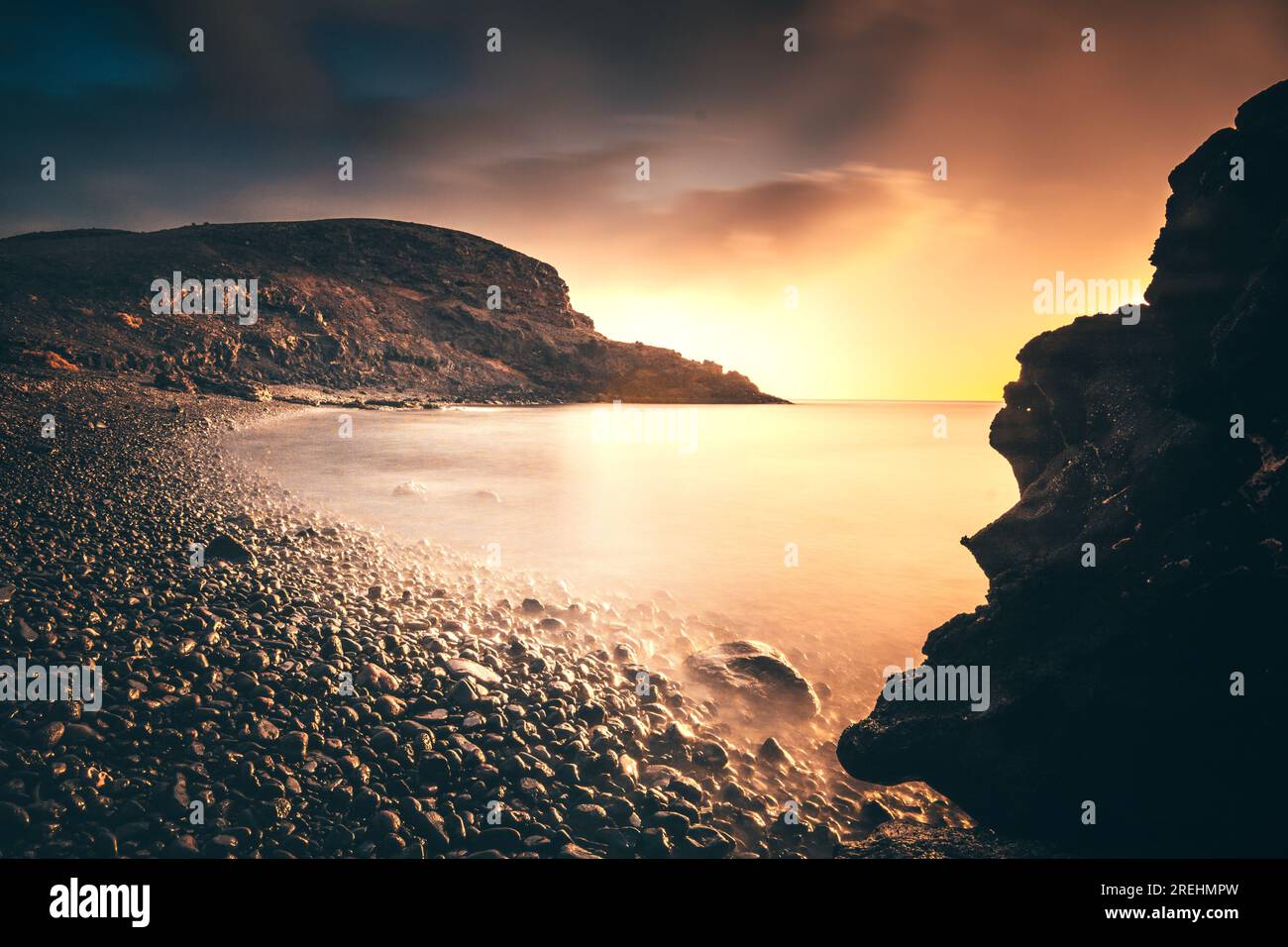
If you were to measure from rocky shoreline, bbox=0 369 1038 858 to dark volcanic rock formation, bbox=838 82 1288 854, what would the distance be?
2.89 feet

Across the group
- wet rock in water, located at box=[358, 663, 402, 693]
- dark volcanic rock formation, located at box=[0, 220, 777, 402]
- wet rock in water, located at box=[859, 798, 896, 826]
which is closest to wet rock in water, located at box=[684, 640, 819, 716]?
wet rock in water, located at box=[859, 798, 896, 826]

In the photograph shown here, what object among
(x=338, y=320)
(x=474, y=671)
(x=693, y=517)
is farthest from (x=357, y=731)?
(x=338, y=320)

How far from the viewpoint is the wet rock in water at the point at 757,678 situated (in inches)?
340

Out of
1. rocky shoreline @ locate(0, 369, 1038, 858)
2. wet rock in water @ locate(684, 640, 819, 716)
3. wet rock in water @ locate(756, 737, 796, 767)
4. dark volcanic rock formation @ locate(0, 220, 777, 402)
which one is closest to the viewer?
rocky shoreline @ locate(0, 369, 1038, 858)

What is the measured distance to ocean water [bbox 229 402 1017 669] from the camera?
44.3ft

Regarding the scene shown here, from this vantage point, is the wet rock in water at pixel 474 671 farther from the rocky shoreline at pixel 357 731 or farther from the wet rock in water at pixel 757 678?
the wet rock in water at pixel 757 678

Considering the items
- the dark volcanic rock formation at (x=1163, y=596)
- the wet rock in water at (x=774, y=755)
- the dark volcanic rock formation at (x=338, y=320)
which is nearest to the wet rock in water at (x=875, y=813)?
the dark volcanic rock formation at (x=1163, y=596)

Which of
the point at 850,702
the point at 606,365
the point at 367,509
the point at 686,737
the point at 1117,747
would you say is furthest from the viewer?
the point at 606,365

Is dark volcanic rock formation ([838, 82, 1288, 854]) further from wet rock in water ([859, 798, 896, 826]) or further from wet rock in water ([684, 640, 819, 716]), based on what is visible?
wet rock in water ([684, 640, 819, 716])

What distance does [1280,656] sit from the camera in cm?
500

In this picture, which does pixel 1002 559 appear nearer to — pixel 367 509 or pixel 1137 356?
pixel 1137 356

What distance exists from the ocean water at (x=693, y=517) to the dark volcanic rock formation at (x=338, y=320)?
792 inches

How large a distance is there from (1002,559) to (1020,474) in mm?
2060

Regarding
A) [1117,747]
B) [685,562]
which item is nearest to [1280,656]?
[1117,747]
